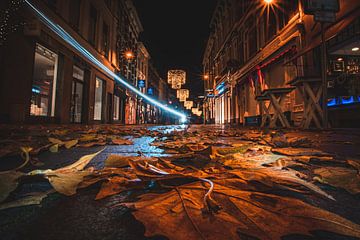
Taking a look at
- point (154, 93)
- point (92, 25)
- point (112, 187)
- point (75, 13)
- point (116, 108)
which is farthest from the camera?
point (154, 93)

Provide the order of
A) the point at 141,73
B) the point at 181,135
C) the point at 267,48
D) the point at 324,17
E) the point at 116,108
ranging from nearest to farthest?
the point at 181,135, the point at 324,17, the point at 267,48, the point at 116,108, the point at 141,73

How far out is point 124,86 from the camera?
18984 mm

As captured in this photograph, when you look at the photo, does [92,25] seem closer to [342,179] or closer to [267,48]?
[267,48]

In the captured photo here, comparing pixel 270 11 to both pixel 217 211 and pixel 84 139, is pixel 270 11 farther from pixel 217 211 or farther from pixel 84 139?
pixel 217 211

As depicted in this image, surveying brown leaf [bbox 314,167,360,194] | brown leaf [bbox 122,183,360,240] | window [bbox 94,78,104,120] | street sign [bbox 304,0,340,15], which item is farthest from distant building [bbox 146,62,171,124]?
brown leaf [bbox 122,183,360,240]

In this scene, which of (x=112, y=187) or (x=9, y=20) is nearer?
(x=112, y=187)

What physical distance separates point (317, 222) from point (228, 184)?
0.31 metres

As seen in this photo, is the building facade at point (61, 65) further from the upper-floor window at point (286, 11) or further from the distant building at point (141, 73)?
the upper-floor window at point (286, 11)

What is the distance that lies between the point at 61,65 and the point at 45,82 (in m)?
1.14

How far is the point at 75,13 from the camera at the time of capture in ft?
31.8

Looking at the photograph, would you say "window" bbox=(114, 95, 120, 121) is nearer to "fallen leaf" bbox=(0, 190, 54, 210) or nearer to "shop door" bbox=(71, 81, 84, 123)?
"shop door" bbox=(71, 81, 84, 123)

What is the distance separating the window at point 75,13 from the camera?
929cm

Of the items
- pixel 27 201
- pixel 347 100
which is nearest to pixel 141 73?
pixel 347 100

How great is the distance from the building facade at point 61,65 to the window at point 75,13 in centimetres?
4
